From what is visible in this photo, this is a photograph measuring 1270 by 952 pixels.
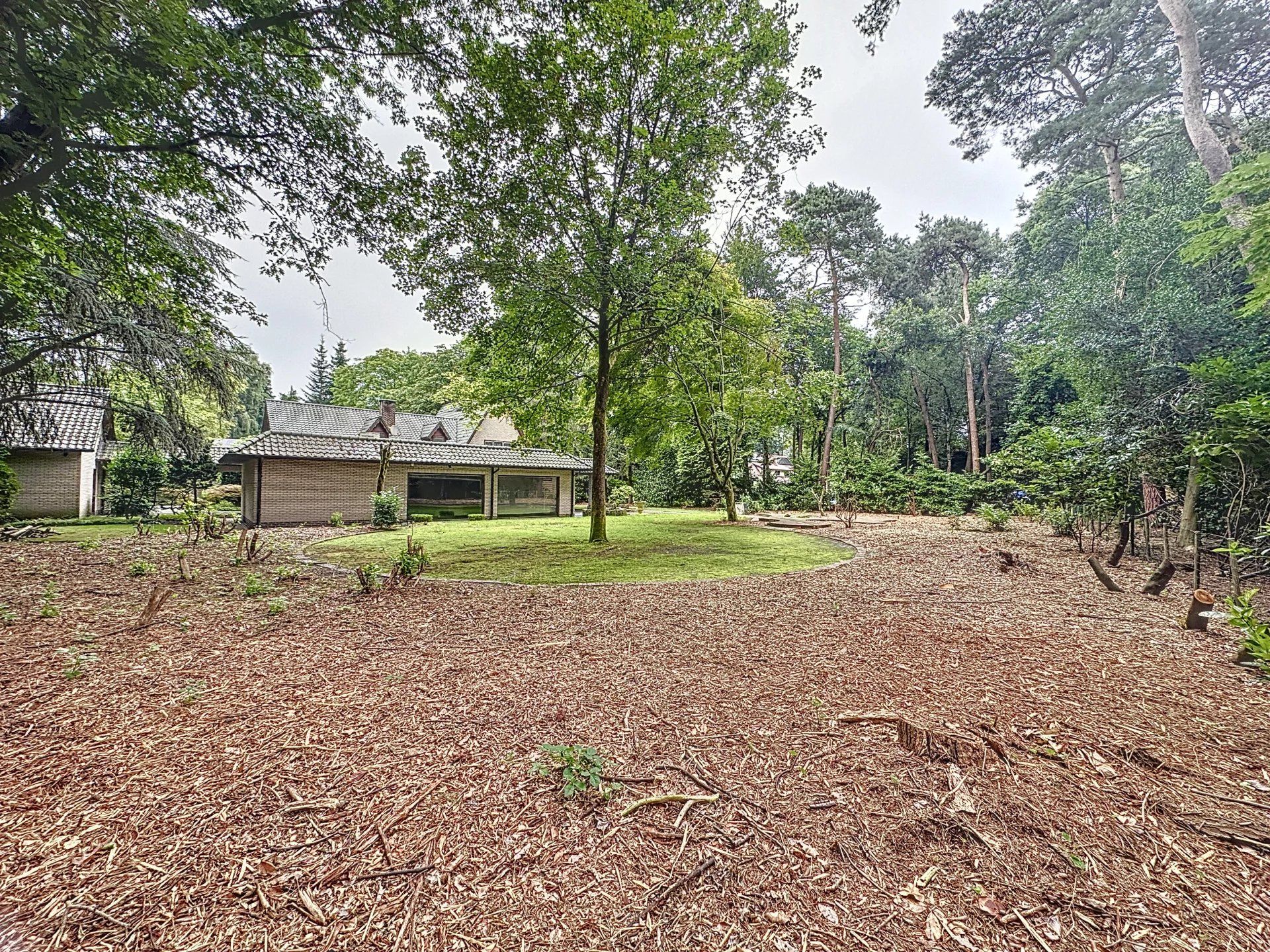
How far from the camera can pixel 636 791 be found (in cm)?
209

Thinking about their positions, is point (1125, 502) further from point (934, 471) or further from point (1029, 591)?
point (934, 471)

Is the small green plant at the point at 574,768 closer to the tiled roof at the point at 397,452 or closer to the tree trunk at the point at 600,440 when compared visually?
the tree trunk at the point at 600,440

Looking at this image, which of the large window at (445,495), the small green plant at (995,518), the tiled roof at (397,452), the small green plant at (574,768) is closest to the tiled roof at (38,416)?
the tiled roof at (397,452)

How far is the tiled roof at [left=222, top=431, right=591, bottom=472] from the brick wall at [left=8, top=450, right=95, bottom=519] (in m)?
3.86

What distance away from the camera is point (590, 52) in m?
8.12

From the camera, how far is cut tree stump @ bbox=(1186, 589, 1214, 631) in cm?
415

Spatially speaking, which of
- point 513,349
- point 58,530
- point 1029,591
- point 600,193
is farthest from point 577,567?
point 58,530

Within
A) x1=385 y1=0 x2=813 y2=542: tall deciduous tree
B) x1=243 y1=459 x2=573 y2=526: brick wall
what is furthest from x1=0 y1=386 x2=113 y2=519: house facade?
x1=385 y1=0 x2=813 y2=542: tall deciduous tree

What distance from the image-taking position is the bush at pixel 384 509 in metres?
14.6

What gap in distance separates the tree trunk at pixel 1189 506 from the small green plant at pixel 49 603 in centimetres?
1251

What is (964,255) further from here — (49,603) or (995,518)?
(49,603)

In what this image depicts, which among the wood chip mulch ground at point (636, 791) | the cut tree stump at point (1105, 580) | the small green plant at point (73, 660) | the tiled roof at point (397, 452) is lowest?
the small green plant at point (73, 660)

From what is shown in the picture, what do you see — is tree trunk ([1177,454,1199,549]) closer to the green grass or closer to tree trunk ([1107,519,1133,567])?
tree trunk ([1107,519,1133,567])

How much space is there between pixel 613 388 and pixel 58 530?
1472 cm
